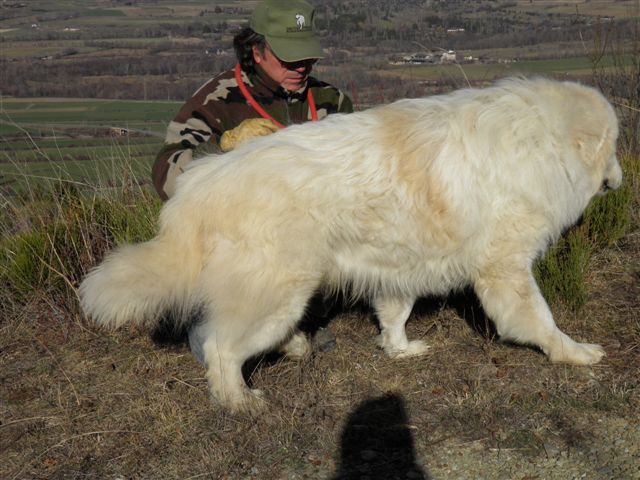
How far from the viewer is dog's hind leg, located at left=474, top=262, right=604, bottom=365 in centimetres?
362

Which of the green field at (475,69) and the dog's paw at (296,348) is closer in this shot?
the dog's paw at (296,348)

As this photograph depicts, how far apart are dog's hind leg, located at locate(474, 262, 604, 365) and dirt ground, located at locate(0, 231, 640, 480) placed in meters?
0.09

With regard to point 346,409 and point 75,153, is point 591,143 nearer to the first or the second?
point 346,409

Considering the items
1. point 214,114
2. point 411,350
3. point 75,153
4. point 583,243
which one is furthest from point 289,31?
point 75,153

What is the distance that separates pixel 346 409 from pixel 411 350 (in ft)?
2.47

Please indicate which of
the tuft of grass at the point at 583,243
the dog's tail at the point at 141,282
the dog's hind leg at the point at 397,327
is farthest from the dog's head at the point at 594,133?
the dog's tail at the point at 141,282

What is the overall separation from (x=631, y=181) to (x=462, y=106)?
2694 mm

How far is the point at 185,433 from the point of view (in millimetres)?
3344

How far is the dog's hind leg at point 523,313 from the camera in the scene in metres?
3.62

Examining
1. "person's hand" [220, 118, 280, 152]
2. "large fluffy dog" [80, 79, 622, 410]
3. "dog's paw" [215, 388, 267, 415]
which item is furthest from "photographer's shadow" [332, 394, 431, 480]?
"person's hand" [220, 118, 280, 152]

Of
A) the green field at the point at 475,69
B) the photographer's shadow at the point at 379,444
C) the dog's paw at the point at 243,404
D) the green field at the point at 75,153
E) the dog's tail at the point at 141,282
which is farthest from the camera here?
the green field at the point at 475,69

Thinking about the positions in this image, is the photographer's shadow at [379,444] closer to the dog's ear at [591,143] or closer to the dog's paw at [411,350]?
the dog's paw at [411,350]

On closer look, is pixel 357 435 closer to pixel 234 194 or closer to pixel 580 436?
pixel 580 436

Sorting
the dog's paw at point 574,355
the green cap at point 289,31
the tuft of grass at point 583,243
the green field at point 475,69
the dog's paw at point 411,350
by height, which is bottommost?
the dog's paw at point 411,350
